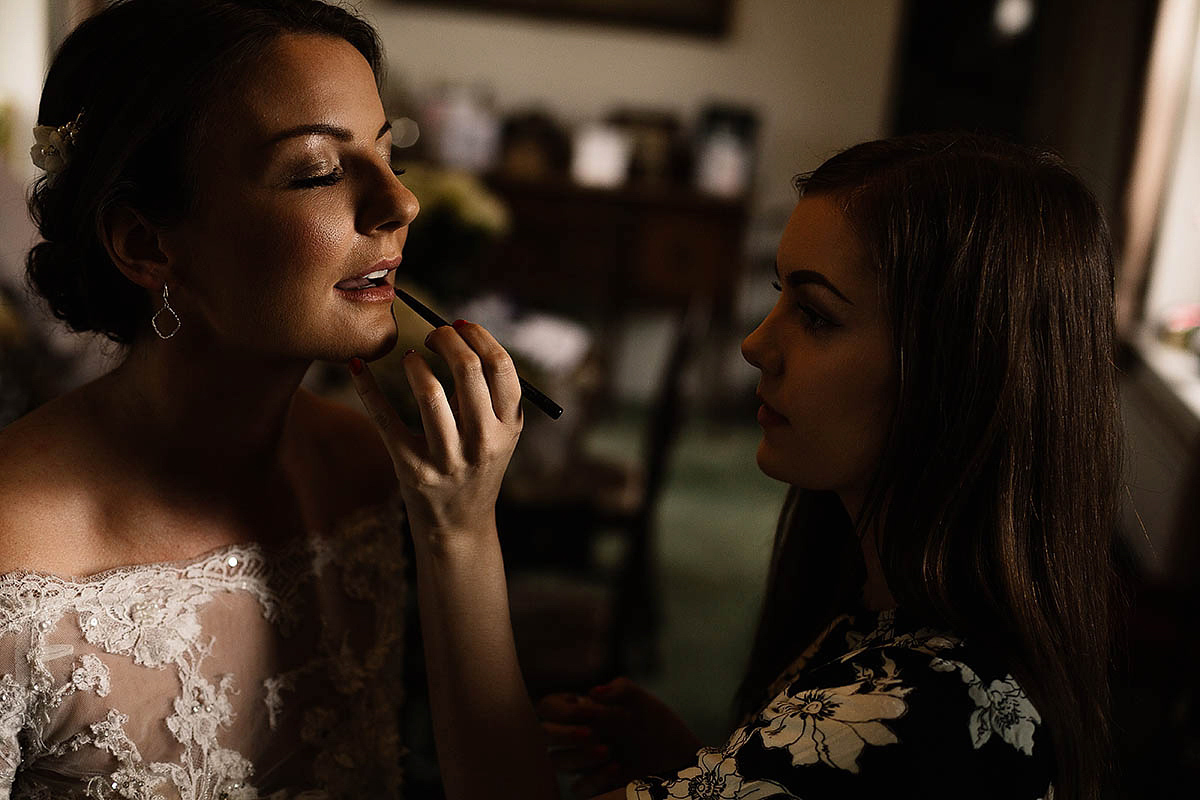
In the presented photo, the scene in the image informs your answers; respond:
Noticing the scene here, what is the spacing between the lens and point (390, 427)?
3.07 feet

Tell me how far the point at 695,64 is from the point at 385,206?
4874 mm

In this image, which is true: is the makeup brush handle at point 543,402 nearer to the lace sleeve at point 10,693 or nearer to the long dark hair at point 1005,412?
the long dark hair at point 1005,412

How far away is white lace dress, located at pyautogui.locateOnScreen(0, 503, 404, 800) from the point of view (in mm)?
905

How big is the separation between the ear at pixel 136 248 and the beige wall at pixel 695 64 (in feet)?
15.4

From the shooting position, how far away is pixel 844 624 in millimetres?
1023

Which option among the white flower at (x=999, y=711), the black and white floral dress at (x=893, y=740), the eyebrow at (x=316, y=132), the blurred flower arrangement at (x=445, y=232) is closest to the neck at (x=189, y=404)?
the eyebrow at (x=316, y=132)

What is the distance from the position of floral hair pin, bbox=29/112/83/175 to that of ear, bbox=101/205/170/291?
6 cm

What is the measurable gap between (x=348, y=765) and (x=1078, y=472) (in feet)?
2.43

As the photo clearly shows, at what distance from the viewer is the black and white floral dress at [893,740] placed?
79 centimetres

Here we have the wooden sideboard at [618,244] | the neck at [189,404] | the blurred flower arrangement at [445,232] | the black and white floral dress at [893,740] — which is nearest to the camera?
the black and white floral dress at [893,740]

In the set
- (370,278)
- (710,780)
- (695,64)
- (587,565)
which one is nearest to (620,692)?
(710,780)

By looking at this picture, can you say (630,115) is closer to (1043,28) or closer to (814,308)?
(1043,28)

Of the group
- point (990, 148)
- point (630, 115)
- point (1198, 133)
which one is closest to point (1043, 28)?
point (1198, 133)

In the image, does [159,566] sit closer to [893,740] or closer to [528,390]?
[528,390]
